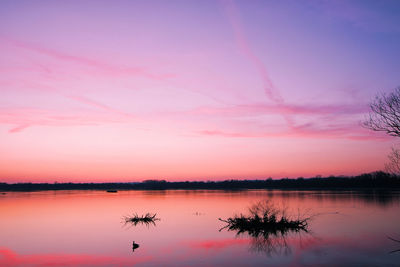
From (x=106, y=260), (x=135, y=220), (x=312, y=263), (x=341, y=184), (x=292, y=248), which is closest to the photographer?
(x=312, y=263)

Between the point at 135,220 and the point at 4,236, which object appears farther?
the point at 135,220

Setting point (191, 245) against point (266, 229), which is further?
point (266, 229)

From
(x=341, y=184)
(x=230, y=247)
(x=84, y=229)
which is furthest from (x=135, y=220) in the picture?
(x=341, y=184)

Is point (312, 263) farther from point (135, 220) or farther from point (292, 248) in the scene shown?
point (135, 220)

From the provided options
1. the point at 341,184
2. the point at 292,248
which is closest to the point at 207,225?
the point at 292,248

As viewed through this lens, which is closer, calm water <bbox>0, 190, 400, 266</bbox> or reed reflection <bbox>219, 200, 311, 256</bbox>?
calm water <bbox>0, 190, 400, 266</bbox>

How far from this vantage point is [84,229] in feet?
92.7

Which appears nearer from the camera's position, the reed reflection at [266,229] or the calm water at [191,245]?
the calm water at [191,245]

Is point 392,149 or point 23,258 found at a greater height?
point 392,149

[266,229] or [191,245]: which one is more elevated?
[266,229]

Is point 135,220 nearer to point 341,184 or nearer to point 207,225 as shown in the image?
point 207,225

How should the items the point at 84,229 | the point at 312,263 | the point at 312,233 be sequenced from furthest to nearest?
the point at 84,229 → the point at 312,233 → the point at 312,263

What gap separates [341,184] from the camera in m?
128

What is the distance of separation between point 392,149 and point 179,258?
13.2 meters
